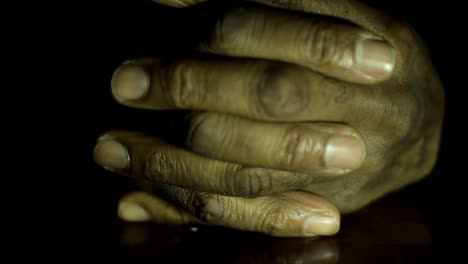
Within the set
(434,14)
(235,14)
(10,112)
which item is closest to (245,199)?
(235,14)

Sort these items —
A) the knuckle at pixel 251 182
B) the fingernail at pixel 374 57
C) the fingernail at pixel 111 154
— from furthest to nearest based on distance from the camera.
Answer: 1. the fingernail at pixel 111 154
2. the knuckle at pixel 251 182
3. the fingernail at pixel 374 57

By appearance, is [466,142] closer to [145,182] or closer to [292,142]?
[292,142]

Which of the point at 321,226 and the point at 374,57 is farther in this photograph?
the point at 321,226

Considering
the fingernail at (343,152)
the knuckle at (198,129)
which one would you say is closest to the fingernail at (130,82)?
the knuckle at (198,129)

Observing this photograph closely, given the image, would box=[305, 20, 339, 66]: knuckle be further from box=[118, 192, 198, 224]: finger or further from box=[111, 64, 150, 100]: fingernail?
box=[118, 192, 198, 224]: finger

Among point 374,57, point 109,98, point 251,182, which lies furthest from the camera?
point 109,98

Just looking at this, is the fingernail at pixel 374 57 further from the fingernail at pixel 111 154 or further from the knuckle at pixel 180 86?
the fingernail at pixel 111 154

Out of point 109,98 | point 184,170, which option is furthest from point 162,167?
point 109,98

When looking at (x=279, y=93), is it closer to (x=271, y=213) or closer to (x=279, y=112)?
(x=279, y=112)
